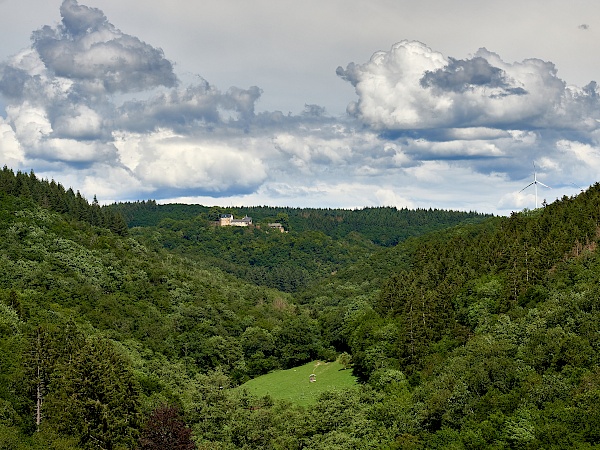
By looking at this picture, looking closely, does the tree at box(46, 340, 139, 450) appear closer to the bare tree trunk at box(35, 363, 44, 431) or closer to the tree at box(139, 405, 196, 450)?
the bare tree trunk at box(35, 363, 44, 431)

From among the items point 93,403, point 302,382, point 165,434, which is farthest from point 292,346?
point 165,434

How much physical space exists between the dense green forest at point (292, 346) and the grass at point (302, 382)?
3141 millimetres

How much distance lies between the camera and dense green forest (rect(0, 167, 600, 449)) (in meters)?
67.3

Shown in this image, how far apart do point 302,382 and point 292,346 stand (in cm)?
2116

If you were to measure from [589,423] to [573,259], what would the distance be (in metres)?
50.4

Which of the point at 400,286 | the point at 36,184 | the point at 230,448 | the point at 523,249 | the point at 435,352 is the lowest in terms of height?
the point at 230,448

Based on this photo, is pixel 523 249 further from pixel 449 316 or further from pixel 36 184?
pixel 36 184

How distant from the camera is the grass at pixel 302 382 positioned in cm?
11269

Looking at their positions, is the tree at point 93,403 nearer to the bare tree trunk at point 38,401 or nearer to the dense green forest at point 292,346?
the dense green forest at point 292,346

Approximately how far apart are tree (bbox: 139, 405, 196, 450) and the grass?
40.4 m

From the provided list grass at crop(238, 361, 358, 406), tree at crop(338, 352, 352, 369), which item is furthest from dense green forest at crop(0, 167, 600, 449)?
tree at crop(338, 352, 352, 369)

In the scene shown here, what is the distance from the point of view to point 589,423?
55.7m

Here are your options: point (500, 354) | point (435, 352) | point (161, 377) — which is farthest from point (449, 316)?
point (161, 377)

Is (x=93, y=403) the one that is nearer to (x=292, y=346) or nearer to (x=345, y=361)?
(x=345, y=361)
